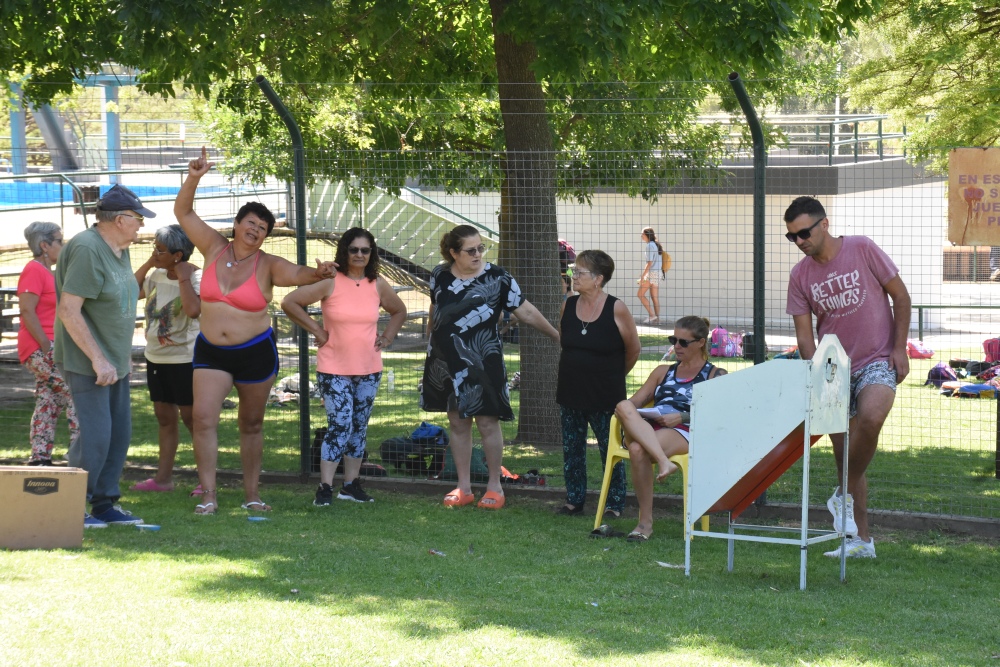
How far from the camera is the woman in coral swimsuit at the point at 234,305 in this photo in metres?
6.48

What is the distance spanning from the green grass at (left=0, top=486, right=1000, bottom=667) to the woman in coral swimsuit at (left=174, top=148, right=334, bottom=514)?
742 mm

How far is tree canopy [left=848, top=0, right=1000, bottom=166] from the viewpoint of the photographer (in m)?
12.6

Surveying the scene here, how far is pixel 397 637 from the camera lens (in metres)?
4.30

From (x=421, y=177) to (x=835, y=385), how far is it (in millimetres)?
4879

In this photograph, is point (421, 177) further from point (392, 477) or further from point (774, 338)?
point (774, 338)

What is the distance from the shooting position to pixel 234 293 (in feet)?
21.2

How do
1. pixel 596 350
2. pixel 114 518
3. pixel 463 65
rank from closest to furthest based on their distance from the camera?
1. pixel 114 518
2. pixel 596 350
3. pixel 463 65

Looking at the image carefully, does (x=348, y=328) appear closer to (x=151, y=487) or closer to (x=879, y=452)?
(x=151, y=487)

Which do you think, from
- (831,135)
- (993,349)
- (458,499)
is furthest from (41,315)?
(831,135)

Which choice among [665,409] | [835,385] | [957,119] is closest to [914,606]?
[835,385]

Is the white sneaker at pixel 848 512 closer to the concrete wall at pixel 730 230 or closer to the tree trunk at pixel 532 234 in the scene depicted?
the concrete wall at pixel 730 230

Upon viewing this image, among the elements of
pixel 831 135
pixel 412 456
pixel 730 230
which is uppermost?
pixel 831 135

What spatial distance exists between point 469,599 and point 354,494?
2.40 meters

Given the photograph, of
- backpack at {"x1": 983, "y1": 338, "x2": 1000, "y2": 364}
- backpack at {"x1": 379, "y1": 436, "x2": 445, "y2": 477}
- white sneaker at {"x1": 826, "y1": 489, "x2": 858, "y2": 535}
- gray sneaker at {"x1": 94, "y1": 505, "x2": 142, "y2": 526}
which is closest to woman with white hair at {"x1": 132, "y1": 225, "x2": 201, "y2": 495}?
gray sneaker at {"x1": 94, "y1": 505, "x2": 142, "y2": 526}
